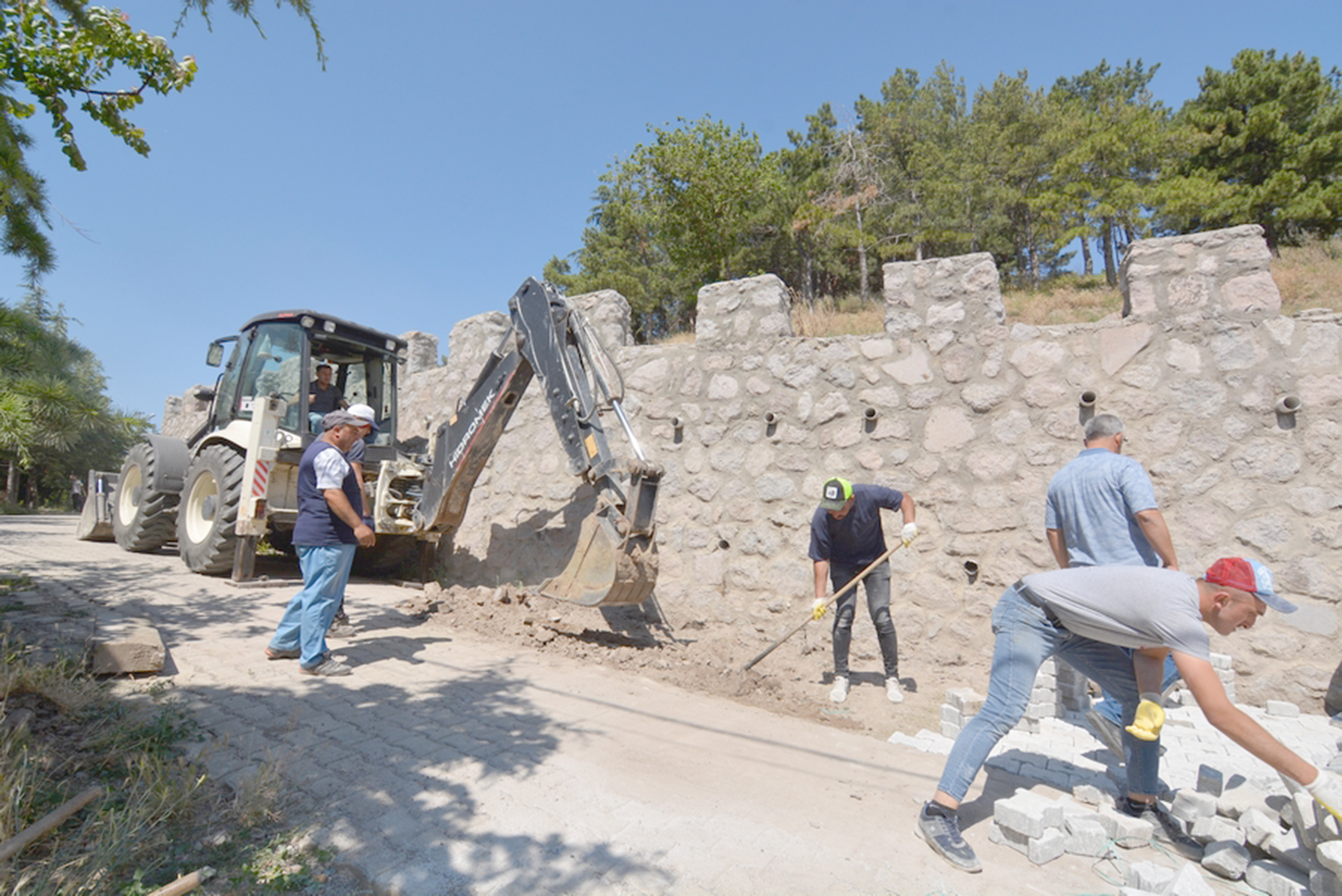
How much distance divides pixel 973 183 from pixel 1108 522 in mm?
23804

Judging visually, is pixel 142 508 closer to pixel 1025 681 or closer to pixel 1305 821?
pixel 1025 681

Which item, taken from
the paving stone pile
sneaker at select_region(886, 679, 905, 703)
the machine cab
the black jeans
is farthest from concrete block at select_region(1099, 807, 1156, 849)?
the machine cab

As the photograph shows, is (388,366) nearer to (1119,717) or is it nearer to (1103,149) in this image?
(1119,717)

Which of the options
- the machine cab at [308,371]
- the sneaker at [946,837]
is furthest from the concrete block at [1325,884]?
the machine cab at [308,371]

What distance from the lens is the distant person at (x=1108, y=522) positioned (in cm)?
326

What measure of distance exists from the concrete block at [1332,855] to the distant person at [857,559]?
8.56 feet

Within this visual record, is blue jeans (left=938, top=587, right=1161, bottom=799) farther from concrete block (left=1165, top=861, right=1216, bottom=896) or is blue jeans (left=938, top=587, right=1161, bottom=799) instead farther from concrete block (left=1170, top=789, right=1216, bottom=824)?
concrete block (left=1165, top=861, right=1216, bottom=896)

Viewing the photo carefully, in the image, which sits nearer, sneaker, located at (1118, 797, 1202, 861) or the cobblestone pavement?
the cobblestone pavement

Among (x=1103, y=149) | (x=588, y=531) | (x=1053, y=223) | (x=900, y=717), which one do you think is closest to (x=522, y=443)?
(x=588, y=531)

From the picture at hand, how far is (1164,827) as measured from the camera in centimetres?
275

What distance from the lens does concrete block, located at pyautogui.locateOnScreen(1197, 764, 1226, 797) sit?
9.48ft

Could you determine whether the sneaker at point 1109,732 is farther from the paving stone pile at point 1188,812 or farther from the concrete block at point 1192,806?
the concrete block at point 1192,806

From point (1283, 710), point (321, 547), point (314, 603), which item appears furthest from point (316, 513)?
point (1283, 710)

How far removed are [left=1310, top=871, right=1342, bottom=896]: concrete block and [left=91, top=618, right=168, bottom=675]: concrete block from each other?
17.3 ft
